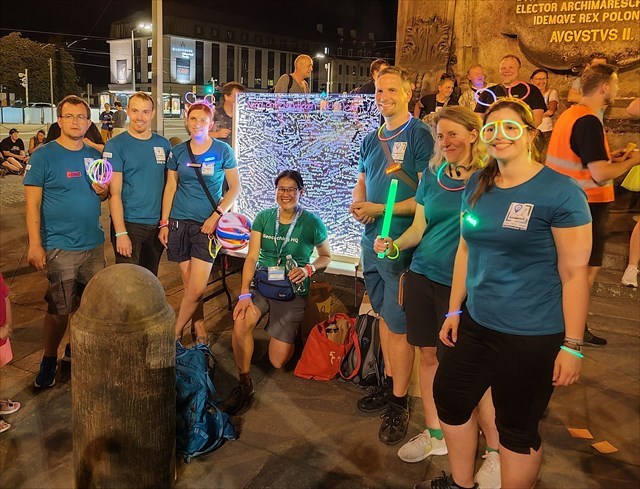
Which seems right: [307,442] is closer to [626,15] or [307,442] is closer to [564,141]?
[564,141]

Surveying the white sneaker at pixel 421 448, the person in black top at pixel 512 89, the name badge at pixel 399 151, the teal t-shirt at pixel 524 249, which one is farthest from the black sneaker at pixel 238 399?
the person in black top at pixel 512 89

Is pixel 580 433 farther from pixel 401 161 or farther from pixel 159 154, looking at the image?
pixel 159 154

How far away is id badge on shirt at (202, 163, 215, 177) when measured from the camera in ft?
14.4

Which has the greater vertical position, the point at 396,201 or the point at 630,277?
the point at 396,201

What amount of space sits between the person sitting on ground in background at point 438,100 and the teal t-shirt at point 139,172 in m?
3.37

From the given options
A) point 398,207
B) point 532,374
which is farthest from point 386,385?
point 532,374

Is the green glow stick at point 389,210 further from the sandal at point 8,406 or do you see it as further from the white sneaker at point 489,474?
the sandal at point 8,406

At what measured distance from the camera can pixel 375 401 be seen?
381cm

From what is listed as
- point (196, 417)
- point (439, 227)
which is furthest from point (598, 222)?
point (196, 417)

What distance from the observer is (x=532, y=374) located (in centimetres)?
228

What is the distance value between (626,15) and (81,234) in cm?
657

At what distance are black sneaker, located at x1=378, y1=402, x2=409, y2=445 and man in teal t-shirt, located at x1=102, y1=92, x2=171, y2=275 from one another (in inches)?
89.9

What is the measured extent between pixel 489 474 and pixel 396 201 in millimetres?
1620

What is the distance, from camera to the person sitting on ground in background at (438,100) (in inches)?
259
